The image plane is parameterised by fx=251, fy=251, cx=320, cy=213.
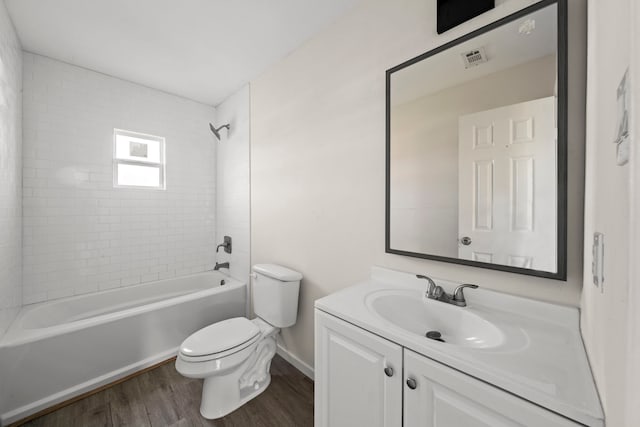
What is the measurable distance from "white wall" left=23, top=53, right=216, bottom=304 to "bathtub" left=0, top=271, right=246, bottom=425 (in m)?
0.19

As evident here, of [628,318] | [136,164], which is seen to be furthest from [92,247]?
[628,318]

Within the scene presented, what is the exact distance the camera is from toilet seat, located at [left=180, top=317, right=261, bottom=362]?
1.50 meters

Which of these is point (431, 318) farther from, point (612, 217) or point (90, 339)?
point (90, 339)

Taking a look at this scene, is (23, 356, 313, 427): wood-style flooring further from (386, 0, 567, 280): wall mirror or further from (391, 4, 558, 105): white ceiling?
(391, 4, 558, 105): white ceiling

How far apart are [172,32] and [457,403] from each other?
265 cm

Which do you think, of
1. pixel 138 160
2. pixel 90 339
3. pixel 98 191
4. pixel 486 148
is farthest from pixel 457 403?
pixel 138 160

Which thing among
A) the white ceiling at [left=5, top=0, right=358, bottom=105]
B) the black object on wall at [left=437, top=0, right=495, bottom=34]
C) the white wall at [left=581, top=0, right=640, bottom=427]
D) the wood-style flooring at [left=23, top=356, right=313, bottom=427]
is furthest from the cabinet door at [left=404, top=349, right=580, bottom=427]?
the white ceiling at [left=5, top=0, right=358, bottom=105]

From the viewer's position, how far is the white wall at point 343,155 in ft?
3.15

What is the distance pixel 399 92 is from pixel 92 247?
297 cm

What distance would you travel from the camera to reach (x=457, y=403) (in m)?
0.72

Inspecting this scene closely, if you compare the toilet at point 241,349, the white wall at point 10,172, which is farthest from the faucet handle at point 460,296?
the white wall at point 10,172

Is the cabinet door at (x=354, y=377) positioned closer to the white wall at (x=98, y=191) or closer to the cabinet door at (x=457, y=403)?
the cabinet door at (x=457, y=403)

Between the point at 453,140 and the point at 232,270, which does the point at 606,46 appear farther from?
the point at 232,270

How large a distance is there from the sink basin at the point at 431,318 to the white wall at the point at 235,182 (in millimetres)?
1682
